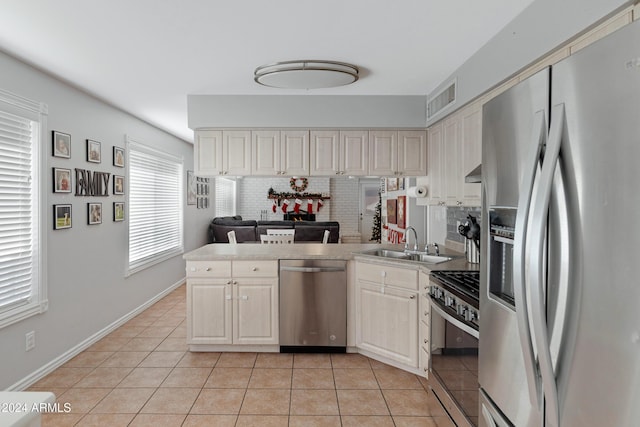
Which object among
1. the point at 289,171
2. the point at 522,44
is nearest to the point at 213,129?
the point at 289,171

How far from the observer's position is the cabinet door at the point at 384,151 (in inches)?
160

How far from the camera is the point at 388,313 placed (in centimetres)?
334

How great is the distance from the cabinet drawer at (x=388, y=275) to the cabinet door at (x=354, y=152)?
1033 mm

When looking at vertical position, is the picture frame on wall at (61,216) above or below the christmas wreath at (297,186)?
below

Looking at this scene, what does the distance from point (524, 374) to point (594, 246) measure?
528mm

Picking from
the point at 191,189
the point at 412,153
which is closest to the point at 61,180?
the point at 412,153

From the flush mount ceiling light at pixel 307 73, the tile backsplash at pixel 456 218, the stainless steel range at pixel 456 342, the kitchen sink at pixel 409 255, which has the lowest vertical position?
the stainless steel range at pixel 456 342

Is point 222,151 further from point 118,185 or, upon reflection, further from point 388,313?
point 388,313

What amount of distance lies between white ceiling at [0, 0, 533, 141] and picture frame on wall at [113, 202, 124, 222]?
1332mm

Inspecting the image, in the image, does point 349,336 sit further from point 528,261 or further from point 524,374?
point 528,261

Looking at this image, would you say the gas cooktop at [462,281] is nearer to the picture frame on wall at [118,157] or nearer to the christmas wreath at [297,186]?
the picture frame on wall at [118,157]

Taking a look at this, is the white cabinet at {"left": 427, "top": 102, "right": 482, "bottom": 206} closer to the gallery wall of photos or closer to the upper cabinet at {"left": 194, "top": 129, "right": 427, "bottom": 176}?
the upper cabinet at {"left": 194, "top": 129, "right": 427, "bottom": 176}

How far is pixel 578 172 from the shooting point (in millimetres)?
1004

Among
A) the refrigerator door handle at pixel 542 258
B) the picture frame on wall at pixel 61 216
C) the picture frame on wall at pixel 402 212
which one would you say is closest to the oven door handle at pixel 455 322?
the refrigerator door handle at pixel 542 258
